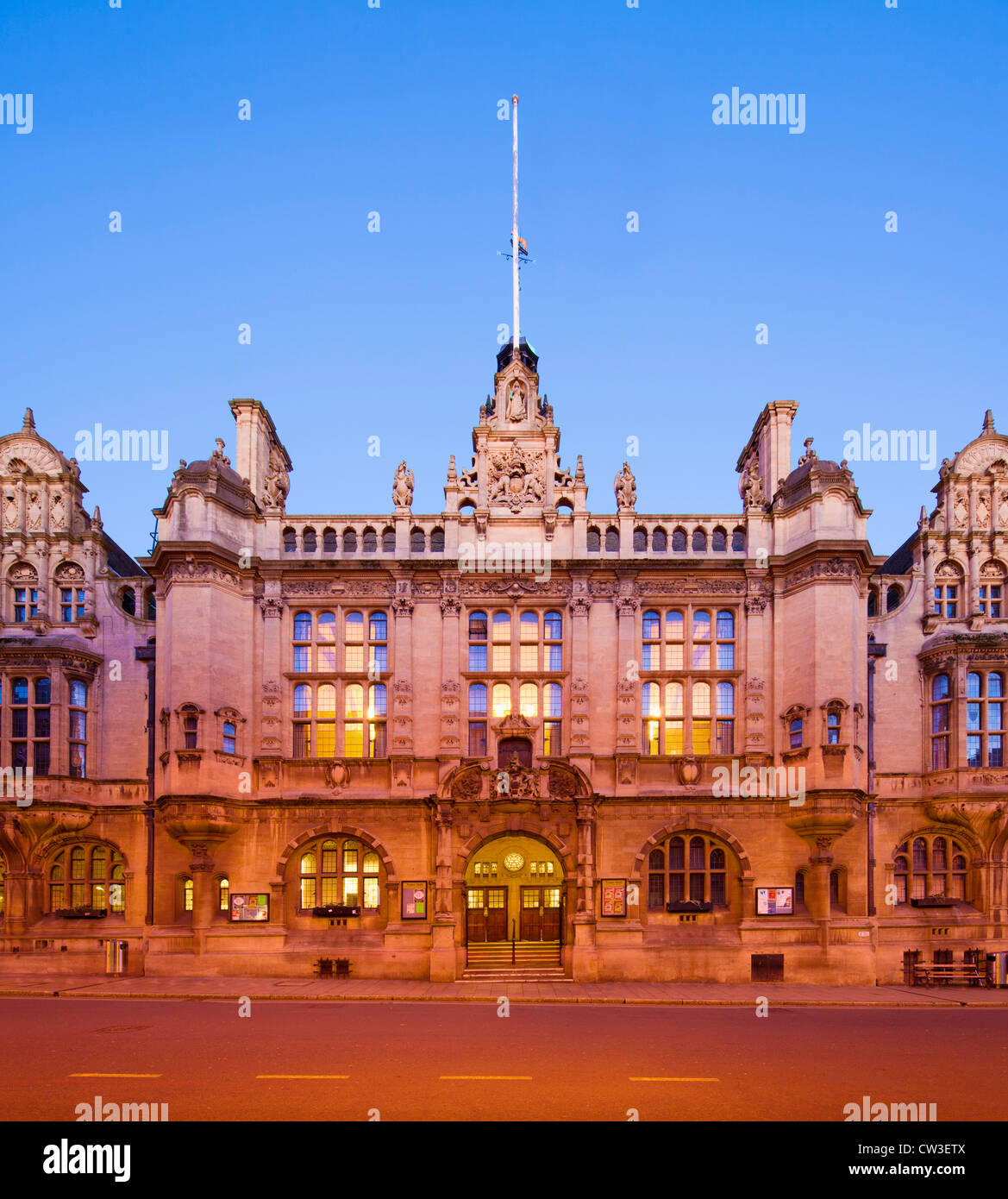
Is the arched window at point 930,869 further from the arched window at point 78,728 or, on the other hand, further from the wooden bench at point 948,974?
the arched window at point 78,728

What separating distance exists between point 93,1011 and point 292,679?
12.8 meters

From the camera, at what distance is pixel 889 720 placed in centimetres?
3488

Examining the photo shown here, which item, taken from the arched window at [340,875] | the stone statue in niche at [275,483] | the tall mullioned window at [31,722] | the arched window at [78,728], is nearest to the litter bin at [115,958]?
the arched window at [78,728]

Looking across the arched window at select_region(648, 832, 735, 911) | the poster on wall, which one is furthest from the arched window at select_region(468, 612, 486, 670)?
the poster on wall

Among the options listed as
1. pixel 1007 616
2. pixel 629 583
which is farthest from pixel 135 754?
pixel 1007 616

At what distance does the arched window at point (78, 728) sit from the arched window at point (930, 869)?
1175 inches

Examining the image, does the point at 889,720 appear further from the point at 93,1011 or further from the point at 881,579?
the point at 93,1011

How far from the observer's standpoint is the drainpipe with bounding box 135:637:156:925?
3381cm

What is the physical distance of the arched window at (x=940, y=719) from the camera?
34156mm

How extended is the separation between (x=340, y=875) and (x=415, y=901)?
9.82 ft

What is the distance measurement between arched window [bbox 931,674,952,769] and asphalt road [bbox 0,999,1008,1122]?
1090 cm

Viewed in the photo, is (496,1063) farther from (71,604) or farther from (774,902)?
(71,604)

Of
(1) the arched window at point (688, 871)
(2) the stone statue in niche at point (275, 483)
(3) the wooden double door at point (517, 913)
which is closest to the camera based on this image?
(1) the arched window at point (688, 871)

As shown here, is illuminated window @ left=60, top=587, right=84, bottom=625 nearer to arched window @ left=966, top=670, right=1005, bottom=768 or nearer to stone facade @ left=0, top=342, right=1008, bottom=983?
stone facade @ left=0, top=342, right=1008, bottom=983
